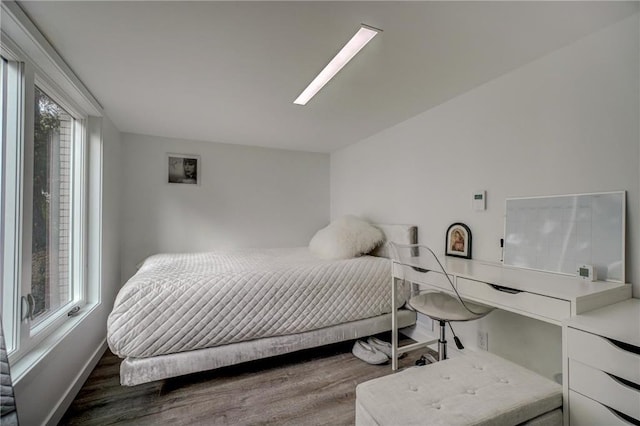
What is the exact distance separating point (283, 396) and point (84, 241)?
2106mm

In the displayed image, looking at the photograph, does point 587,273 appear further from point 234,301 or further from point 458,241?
point 234,301

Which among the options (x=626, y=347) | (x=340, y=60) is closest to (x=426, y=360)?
(x=626, y=347)

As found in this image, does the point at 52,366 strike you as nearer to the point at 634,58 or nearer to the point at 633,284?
the point at 633,284

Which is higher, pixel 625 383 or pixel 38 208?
pixel 38 208

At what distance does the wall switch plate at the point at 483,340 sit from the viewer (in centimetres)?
208

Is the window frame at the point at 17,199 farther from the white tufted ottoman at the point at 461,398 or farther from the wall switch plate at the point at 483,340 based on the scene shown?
the wall switch plate at the point at 483,340

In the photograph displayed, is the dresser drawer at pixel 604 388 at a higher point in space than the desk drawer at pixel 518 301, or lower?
lower

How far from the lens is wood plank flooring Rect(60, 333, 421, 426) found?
164cm

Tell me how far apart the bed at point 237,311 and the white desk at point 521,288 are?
2.15ft

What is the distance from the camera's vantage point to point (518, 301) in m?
1.39

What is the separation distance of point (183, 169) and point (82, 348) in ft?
7.22

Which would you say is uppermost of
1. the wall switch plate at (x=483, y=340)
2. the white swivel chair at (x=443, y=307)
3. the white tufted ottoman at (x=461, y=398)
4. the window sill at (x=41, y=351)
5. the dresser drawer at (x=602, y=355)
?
the dresser drawer at (x=602, y=355)

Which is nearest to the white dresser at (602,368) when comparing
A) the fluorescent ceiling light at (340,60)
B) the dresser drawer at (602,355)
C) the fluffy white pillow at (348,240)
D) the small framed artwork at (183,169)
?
the dresser drawer at (602,355)

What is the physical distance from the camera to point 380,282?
2.57 meters
